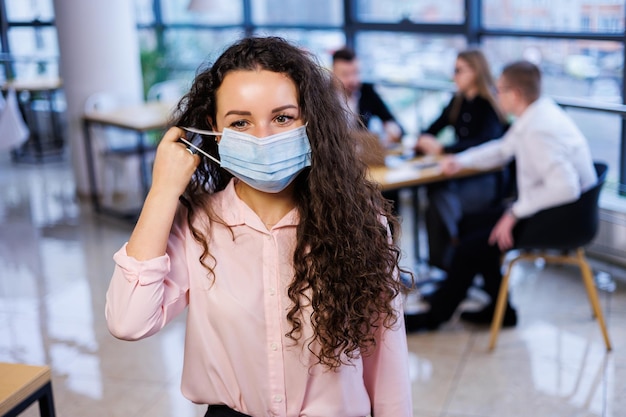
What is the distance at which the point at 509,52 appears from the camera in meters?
5.55

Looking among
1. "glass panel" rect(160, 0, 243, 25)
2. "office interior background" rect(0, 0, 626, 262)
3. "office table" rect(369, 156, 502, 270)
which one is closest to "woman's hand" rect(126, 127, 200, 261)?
"office interior background" rect(0, 0, 626, 262)

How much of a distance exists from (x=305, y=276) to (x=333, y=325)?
0.37 ft

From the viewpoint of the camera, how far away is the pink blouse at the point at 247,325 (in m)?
1.75

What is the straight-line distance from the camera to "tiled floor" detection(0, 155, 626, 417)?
3.28 m

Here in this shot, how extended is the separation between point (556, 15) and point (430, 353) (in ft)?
8.33

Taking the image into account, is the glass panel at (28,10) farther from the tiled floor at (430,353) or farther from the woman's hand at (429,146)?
the woman's hand at (429,146)

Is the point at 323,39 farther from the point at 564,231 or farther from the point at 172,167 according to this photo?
the point at 172,167

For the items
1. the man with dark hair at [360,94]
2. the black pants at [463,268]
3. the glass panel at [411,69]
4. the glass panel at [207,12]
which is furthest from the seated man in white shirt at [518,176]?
the glass panel at [207,12]

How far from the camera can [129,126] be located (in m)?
5.56

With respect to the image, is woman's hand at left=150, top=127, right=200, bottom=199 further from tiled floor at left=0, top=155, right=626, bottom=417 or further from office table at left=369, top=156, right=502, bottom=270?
office table at left=369, top=156, right=502, bottom=270

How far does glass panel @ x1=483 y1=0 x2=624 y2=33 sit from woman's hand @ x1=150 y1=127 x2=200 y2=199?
12.3 ft

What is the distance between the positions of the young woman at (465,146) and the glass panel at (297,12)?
222 cm

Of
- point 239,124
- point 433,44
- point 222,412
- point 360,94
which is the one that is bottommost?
point 222,412

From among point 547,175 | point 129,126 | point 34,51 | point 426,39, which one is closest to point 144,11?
point 34,51
